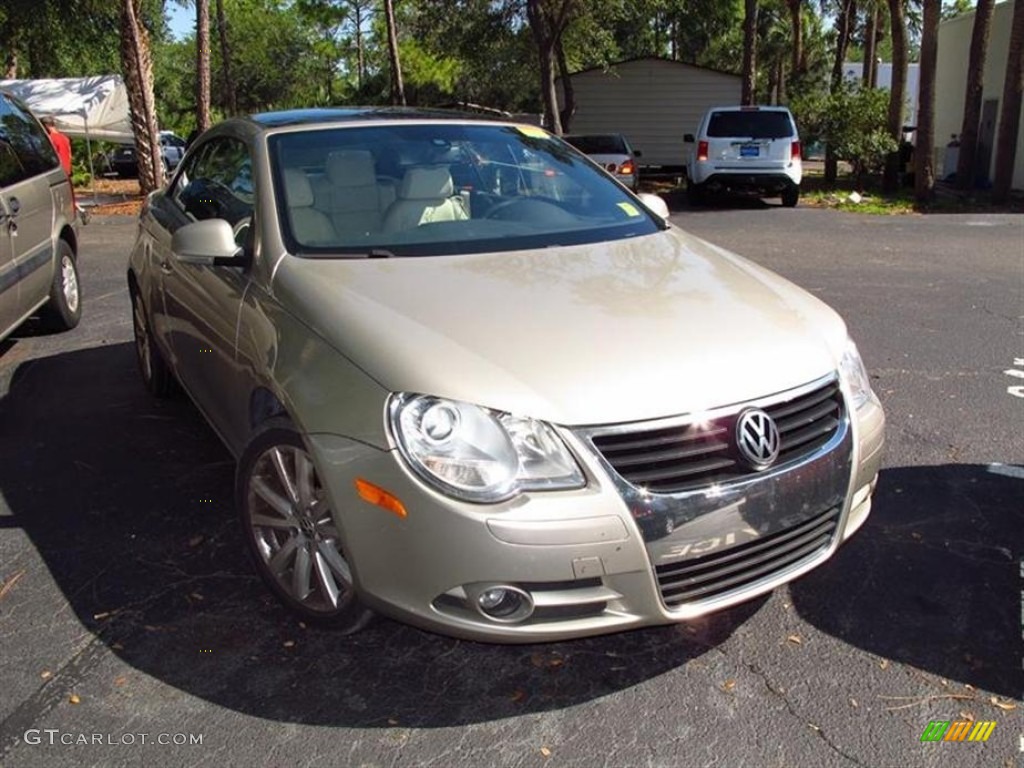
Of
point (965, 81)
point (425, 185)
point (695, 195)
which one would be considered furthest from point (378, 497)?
point (965, 81)

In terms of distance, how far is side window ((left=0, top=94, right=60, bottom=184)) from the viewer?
604 cm

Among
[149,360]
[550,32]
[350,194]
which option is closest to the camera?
[350,194]

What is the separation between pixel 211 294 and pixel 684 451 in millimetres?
2150

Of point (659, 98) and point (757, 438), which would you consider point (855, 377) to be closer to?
point (757, 438)

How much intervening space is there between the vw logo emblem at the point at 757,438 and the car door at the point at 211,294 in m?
1.75

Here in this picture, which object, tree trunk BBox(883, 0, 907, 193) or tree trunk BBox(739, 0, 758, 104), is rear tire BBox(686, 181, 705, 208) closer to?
tree trunk BBox(883, 0, 907, 193)

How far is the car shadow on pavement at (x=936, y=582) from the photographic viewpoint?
9.54ft

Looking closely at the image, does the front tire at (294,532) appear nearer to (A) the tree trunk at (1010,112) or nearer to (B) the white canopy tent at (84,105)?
(A) the tree trunk at (1010,112)

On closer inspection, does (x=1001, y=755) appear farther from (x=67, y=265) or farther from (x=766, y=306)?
(x=67, y=265)

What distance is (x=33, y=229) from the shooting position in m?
6.07

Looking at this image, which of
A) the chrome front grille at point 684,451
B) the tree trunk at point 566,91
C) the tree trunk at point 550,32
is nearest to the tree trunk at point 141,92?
the tree trunk at point 550,32

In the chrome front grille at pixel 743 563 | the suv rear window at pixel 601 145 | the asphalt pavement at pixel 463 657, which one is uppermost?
the suv rear window at pixel 601 145

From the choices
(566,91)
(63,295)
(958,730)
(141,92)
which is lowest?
(958,730)

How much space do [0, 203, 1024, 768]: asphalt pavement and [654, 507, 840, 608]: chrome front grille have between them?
1.21 ft
